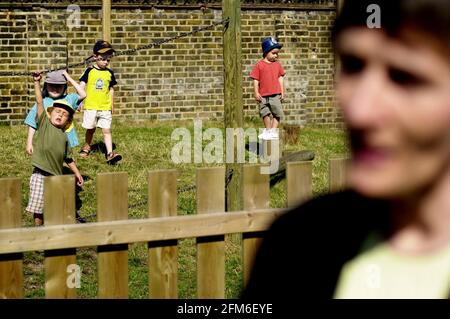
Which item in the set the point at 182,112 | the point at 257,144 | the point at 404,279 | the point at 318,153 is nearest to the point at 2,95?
the point at 182,112

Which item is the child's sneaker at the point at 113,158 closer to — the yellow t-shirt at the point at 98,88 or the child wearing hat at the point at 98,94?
the child wearing hat at the point at 98,94

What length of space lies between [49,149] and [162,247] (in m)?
4.78

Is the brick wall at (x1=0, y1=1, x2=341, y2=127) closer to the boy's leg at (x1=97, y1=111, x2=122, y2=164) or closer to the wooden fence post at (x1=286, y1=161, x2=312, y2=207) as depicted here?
the boy's leg at (x1=97, y1=111, x2=122, y2=164)

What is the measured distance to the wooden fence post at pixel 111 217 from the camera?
140 inches

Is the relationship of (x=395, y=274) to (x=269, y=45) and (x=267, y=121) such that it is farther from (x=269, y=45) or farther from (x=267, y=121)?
(x=267, y=121)

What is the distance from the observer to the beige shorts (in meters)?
11.4

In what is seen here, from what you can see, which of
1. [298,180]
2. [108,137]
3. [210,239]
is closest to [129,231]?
[210,239]

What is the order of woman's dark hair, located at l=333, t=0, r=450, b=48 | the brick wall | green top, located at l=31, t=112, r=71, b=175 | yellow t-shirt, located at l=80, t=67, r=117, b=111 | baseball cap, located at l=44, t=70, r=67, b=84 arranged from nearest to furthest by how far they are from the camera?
woman's dark hair, located at l=333, t=0, r=450, b=48 < green top, located at l=31, t=112, r=71, b=175 < baseball cap, located at l=44, t=70, r=67, b=84 < yellow t-shirt, located at l=80, t=67, r=117, b=111 < the brick wall

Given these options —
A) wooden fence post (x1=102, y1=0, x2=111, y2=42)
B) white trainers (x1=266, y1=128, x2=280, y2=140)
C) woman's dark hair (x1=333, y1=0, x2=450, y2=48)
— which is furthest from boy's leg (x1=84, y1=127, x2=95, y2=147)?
woman's dark hair (x1=333, y1=0, x2=450, y2=48)

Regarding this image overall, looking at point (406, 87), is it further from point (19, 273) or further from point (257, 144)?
point (257, 144)

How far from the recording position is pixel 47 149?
26.9 ft

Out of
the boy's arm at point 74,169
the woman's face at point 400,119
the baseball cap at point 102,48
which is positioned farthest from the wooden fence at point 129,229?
the baseball cap at point 102,48
